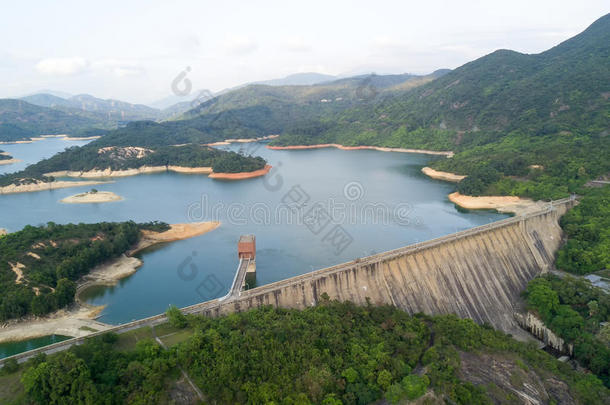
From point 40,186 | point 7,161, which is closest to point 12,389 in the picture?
point 40,186

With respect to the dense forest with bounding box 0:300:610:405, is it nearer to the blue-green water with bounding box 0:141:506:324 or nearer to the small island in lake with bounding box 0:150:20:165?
the blue-green water with bounding box 0:141:506:324

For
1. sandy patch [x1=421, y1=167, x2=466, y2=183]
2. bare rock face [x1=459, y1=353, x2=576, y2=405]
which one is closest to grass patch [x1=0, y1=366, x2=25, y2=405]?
bare rock face [x1=459, y1=353, x2=576, y2=405]

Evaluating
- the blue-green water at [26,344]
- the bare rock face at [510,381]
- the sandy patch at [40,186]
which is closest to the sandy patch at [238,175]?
the sandy patch at [40,186]

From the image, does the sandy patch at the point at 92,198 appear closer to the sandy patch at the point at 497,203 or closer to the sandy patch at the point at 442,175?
the sandy patch at the point at 497,203

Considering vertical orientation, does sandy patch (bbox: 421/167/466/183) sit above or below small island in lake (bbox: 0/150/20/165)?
below

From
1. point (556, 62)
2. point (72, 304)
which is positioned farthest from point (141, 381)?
point (556, 62)

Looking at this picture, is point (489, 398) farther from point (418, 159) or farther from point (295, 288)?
point (418, 159)

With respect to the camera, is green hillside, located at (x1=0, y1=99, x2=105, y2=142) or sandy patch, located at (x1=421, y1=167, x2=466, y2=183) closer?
sandy patch, located at (x1=421, y1=167, x2=466, y2=183)

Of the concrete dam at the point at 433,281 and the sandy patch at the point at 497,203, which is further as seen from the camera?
the sandy patch at the point at 497,203
